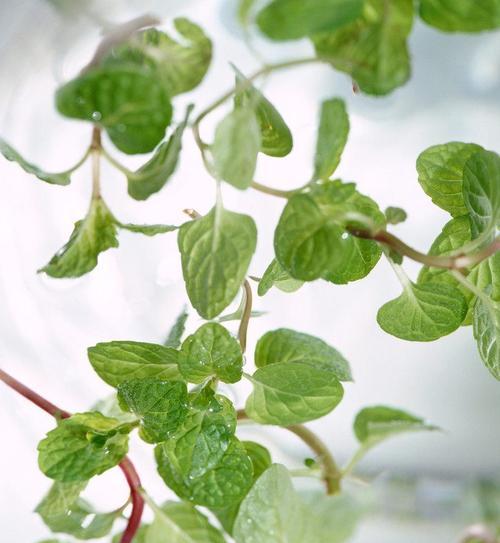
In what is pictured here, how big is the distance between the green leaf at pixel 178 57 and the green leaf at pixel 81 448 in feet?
0.48

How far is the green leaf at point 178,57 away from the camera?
27cm

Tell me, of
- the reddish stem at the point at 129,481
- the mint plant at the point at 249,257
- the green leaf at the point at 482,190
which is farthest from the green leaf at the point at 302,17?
the reddish stem at the point at 129,481

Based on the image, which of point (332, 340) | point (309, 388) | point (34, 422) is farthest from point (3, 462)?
point (309, 388)

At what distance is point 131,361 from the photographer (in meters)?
0.34

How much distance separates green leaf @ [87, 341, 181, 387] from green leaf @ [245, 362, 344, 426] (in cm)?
3

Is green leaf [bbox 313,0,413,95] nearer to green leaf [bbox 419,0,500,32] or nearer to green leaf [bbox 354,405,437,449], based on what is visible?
green leaf [bbox 419,0,500,32]

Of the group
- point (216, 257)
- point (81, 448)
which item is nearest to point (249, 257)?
point (216, 257)

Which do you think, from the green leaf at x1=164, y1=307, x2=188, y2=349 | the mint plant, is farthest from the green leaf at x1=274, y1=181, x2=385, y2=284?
the green leaf at x1=164, y1=307, x2=188, y2=349

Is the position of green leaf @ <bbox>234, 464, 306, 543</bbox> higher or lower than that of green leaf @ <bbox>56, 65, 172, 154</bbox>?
lower

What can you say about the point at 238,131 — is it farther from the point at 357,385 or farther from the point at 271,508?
the point at 357,385

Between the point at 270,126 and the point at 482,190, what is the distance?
81 mm

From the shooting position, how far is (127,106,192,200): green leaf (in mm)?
264

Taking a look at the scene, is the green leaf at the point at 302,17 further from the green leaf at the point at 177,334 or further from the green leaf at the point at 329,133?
the green leaf at the point at 177,334

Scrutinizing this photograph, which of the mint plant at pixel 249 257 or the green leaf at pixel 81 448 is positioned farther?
the green leaf at pixel 81 448
